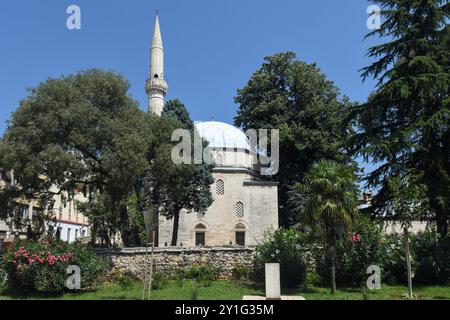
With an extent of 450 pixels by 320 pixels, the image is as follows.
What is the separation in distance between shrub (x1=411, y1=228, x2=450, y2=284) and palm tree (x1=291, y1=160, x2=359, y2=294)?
143 inches

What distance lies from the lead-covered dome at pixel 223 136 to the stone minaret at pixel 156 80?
5178 mm

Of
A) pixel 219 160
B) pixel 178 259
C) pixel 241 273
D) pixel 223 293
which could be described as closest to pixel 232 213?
pixel 219 160

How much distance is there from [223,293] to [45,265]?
6027mm

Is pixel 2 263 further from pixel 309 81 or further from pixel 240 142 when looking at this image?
pixel 309 81

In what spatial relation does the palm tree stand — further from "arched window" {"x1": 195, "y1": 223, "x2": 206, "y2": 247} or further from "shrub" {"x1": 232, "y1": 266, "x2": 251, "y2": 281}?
"arched window" {"x1": 195, "y1": 223, "x2": 206, "y2": 247}

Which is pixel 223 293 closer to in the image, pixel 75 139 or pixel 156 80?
pixel 75 139

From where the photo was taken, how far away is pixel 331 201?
14.6m

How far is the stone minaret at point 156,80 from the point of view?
40.8 m

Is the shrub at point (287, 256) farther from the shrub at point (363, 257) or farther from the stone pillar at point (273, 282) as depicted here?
the stone pillar at point (273, 282)

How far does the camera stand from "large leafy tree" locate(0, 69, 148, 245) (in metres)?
17.1

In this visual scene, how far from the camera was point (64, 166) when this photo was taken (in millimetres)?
16984

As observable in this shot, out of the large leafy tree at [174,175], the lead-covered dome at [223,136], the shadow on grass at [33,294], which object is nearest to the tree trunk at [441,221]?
the large leafy tree at [174,175]

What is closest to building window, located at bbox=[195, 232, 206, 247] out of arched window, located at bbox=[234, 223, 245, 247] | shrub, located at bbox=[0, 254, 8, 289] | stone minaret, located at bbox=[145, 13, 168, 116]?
arched window, located at bbox=[234, 223, 245, 247]
